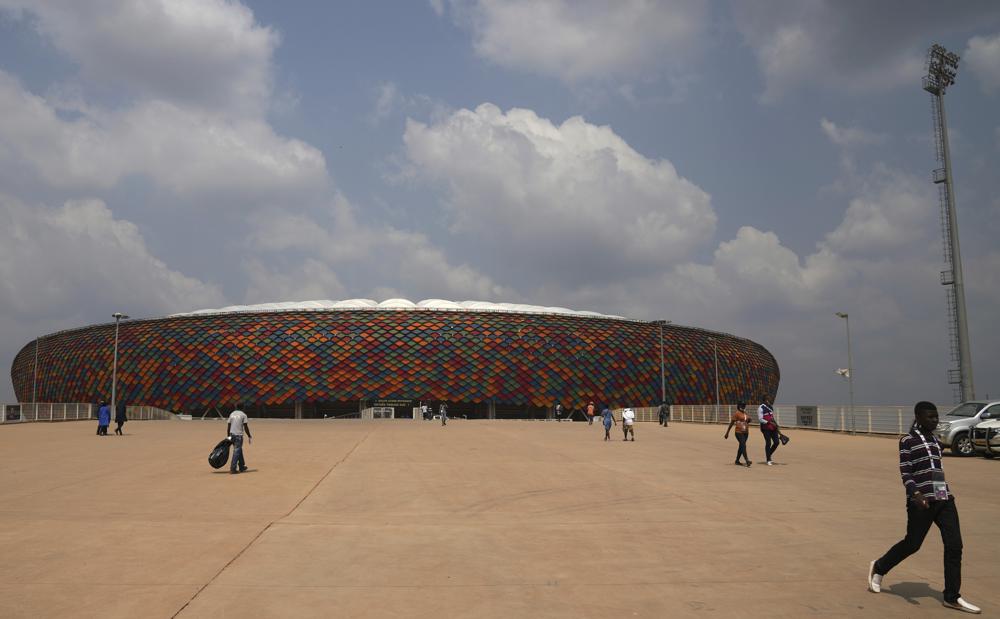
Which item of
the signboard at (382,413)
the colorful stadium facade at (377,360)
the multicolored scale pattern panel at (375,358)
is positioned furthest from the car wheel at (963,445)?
the multicolored scale pattern panel at (375,358)

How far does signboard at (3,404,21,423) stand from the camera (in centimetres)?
3856

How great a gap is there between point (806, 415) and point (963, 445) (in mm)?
15280

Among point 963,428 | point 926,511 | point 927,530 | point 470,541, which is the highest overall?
point 926,511

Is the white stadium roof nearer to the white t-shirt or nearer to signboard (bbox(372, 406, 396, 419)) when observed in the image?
signboard (bbox(372, 406, 396, 419))

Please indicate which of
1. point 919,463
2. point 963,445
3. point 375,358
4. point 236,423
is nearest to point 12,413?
point 236,423

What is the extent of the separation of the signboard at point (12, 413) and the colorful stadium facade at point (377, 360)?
32.8 metres

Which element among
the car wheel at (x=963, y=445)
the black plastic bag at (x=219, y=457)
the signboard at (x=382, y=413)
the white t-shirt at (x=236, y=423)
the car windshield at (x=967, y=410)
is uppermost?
the white t-shirt at (x=236, y=423)

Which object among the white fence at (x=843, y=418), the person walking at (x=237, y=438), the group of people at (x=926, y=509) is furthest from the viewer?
the white fence at (x=843, y=418)

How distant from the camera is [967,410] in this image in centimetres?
2136

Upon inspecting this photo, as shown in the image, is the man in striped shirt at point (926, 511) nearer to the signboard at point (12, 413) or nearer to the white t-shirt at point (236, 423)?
the white t-shirt at point (236, 423)

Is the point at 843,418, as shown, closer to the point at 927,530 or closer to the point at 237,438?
the point at 237,438

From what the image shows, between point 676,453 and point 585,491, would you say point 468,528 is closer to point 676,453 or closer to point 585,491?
point 585,491

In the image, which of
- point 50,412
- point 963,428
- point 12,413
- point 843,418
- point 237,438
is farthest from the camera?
point 50,412

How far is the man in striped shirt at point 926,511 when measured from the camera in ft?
18.3
